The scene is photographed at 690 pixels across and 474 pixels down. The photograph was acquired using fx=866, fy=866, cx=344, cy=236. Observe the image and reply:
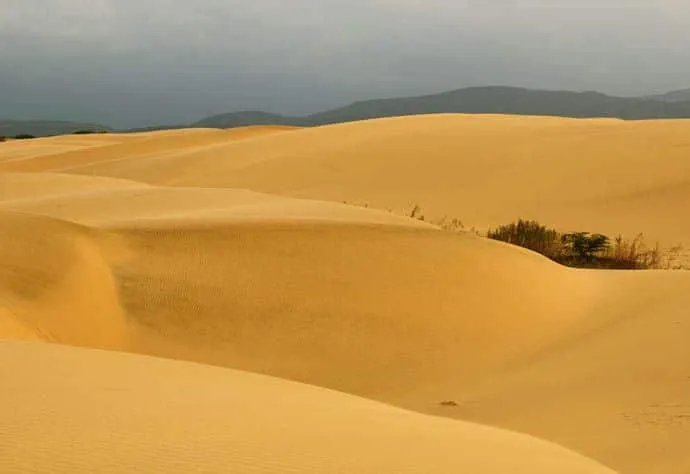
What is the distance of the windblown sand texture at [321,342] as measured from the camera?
137 inches

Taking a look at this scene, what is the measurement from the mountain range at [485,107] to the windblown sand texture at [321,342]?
→ 11696 centimetres

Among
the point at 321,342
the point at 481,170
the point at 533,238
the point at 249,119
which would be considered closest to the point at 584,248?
the point at 533,238

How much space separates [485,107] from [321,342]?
164m

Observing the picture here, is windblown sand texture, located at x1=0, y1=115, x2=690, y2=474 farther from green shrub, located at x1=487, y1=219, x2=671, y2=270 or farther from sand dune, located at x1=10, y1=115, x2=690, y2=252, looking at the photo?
green shrub, located at x1=487, y1=219, x2=671, y2=270

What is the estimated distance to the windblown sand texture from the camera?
349 cm

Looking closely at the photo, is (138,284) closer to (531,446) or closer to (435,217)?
(531,446)

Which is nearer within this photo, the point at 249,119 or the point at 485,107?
the point at 249,119

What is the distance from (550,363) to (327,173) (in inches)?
608

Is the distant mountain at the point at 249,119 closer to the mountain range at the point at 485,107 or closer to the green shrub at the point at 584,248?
the mountain range at the point at 485,107

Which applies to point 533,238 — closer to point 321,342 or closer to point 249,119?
point 321,342

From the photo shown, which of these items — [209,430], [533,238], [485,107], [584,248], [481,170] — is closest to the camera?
[209,430]

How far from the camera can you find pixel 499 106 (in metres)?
168

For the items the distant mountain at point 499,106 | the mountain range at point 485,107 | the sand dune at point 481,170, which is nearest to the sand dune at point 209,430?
the sand dune at point 481,170

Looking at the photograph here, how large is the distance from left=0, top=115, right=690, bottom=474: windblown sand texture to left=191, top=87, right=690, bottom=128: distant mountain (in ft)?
402
